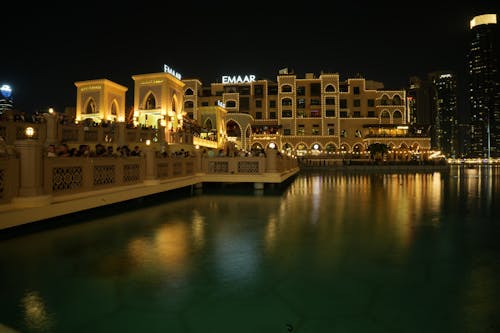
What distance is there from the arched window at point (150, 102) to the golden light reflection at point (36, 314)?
38.4 m

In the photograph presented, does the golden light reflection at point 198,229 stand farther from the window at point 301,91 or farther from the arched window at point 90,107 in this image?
the window at point 301,91

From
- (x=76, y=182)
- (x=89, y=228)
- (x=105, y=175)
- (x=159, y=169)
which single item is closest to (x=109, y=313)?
(x=89, y=228)

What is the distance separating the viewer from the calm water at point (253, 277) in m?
3.37

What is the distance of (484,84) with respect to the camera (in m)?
171

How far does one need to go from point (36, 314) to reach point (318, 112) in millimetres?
70025

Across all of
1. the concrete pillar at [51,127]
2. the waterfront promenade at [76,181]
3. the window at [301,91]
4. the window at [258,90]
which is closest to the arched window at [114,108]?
the concrete pillar at [51,127]

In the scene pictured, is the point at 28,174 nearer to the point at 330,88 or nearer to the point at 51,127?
the point at 51,127

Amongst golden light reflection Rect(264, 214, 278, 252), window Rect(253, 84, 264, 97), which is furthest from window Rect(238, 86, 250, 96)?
golden light reflection Rect(264, 214, 278, 252)

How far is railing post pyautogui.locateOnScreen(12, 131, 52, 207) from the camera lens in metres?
7.34

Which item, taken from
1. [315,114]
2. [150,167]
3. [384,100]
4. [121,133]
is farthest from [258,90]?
[150,167]

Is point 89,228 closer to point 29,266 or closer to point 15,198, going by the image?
point 15,198

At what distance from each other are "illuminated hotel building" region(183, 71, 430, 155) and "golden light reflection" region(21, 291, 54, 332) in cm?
6526

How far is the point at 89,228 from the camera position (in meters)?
7.73

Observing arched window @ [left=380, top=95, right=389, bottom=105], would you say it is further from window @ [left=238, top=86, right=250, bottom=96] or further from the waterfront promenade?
the waterfront promenade
